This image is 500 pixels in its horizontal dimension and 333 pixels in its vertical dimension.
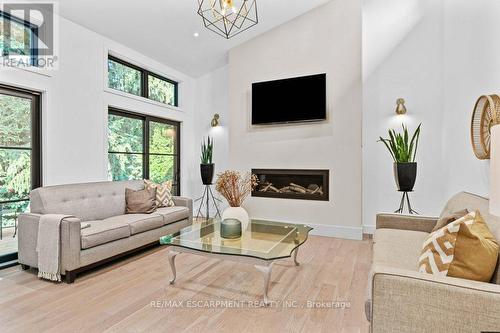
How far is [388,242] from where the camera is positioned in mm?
2301

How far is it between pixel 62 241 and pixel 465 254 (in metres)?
3.09

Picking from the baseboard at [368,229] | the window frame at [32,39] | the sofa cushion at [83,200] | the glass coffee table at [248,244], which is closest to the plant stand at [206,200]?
the sofa cushion at [83,200]

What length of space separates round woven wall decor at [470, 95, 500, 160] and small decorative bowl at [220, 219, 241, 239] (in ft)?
7.52

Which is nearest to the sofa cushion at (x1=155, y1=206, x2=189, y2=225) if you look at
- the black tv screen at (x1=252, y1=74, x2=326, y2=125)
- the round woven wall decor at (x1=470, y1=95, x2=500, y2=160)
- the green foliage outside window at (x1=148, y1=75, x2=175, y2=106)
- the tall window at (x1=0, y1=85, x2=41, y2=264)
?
the tall window at (x1=0, y1=85, x2=41, y2=264)

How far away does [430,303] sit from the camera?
1.23m

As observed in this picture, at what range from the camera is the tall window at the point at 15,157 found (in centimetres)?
307

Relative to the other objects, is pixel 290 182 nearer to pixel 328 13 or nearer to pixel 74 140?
→ pixel 328 13

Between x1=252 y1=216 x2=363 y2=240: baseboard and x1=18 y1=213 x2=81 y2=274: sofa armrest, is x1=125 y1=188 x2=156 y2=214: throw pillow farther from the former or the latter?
x1=252 y1=216 x2=363 y2=240: baseboard

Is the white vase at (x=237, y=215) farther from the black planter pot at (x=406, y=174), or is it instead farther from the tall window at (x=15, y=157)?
the tall window at (x=15, y=157)

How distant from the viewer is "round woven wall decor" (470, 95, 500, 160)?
2.20m

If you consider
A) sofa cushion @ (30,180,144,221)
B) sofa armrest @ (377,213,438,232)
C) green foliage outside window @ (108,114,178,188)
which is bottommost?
sofa armrest @ (377,213,438,232)

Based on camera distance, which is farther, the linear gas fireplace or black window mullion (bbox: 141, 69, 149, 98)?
black window mullion (bbox: 141, 69, 149, 98)

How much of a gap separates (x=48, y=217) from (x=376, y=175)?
4.37 meters

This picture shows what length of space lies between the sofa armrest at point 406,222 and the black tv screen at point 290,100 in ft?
6.56
